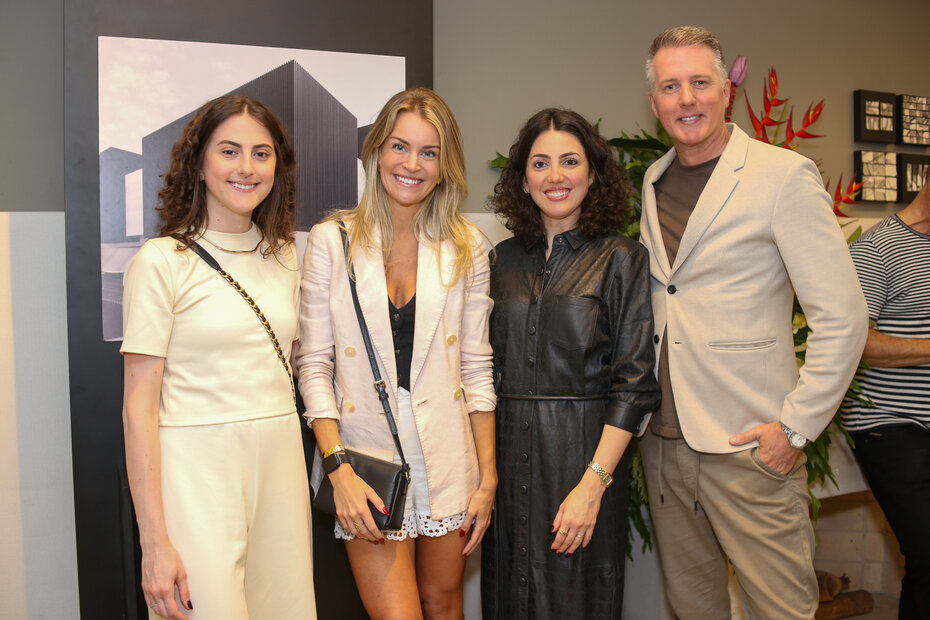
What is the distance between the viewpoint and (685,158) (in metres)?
2.11

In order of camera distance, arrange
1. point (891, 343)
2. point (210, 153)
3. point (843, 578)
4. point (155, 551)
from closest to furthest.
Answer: point (155, 551) → point (210, 153) → point (891, 343) → point (843, 578)

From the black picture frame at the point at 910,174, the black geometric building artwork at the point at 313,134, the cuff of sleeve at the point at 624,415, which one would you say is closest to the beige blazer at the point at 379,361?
the cuff of sleeve at the point at 624,415

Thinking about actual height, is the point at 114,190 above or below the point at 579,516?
above

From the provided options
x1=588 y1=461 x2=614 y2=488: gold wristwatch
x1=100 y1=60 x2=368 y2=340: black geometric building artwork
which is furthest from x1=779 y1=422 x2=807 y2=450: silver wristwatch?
x1=100 y1=60 x2=368 y2=340: black geometric building artwork

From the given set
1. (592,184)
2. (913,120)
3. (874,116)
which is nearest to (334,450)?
(592,184)

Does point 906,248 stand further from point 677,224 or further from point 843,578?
point 843,578

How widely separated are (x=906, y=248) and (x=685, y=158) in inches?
38.7

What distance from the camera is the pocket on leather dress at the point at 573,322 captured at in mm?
1913

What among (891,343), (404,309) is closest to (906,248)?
(891,343)

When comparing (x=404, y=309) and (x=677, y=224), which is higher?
(x=677, y=224)

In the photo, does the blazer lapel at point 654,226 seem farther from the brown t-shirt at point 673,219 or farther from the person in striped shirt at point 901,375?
the person in striped shirt at point 901,375

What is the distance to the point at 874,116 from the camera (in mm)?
3867

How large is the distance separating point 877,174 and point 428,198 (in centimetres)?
316

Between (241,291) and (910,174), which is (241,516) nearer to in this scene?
(241,291)
